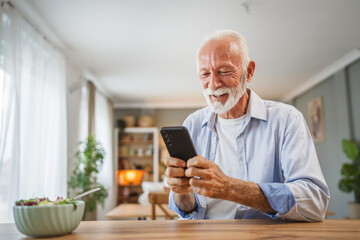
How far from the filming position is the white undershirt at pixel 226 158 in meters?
1.24

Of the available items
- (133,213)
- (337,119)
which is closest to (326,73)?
Result: (337,119)

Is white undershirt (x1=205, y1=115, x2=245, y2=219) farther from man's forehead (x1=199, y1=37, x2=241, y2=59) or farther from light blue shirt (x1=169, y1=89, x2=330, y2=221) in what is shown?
man's forehead (x1=199, y1=37, x2=241, y2=59)

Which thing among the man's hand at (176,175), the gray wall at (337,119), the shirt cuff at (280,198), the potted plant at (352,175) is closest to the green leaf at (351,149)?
the potted plant at (352,175)

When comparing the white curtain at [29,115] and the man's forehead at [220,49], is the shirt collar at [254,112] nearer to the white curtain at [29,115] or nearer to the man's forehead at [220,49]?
the man's forehead at [220,49]

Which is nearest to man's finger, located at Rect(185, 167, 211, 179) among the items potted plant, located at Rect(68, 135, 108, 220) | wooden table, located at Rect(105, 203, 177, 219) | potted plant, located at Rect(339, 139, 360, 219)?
wooden table, located at Rect(105, 203, 177, 219)

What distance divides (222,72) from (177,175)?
1.64 feet

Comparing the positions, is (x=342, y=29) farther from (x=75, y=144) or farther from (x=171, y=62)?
(x=75, y=144)

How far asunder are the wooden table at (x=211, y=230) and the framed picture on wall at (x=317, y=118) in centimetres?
547

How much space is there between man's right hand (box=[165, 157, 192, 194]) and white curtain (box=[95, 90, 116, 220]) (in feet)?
18.4

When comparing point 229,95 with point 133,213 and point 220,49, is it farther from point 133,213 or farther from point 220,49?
point 133,213

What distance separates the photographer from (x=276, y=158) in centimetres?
121

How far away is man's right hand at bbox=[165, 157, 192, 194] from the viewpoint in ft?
3.20

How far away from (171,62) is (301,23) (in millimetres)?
2100

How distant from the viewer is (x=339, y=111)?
5359 millimetres
